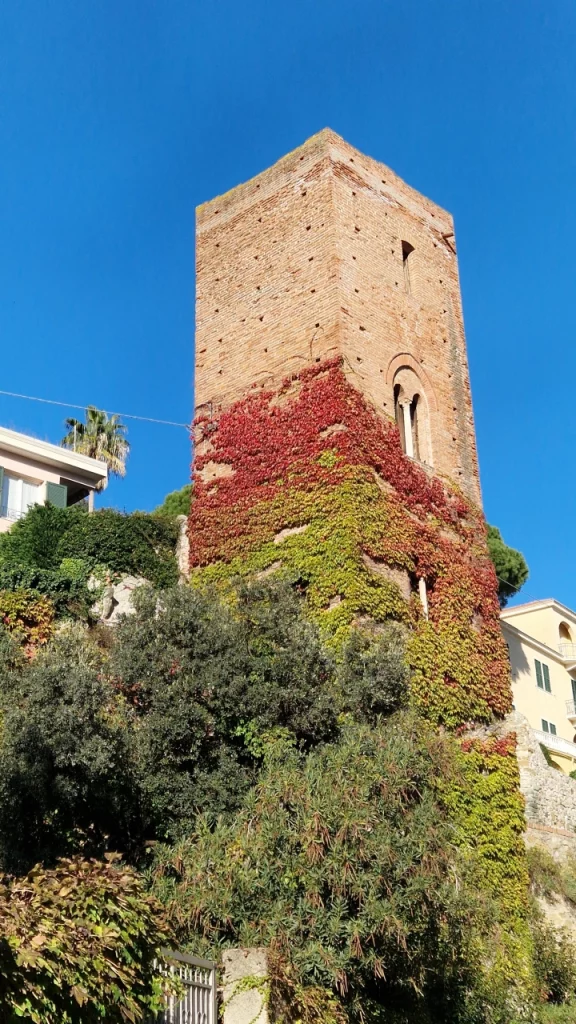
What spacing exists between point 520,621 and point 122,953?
33.1 meters

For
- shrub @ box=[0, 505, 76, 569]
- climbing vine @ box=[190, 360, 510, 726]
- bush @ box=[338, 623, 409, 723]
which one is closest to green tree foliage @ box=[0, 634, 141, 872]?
bush @ box=[338, 623, 409, 723]

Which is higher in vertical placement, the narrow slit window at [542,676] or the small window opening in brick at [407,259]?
the small window opening in brick at [407,259]

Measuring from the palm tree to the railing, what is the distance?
99.5ft

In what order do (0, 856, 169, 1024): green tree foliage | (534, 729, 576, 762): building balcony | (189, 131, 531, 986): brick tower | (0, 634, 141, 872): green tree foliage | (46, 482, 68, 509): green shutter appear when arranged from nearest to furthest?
(0, 856, 169, 1024): green tree foliage, (0, 634, 141, 872): green tree foliage, (189, 131, 531, 986): brick tower, (46, 482, 68, 509): green shutter, (534, 729, 576, 762): building balcony

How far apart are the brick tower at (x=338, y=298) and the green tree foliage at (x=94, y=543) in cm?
280

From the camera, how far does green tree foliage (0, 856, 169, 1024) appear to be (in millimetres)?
7262

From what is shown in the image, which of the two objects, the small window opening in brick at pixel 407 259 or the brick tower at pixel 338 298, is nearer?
the brick tower at pixel 338 298

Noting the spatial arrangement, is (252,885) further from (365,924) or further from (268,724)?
(268,724)

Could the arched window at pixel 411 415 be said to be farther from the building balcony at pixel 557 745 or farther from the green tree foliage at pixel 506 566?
the green tree foliage at pixel 506 566

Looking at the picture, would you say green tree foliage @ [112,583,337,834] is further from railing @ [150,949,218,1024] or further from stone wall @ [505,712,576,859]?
stone wall @ [505,712,576,859]

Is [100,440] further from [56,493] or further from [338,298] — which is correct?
[338,298]

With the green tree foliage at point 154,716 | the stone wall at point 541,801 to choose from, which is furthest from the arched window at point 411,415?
the green tree foliage at point 154,716

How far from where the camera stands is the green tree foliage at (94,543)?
72.4 ft

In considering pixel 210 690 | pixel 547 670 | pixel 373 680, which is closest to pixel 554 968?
pixel 373 680
